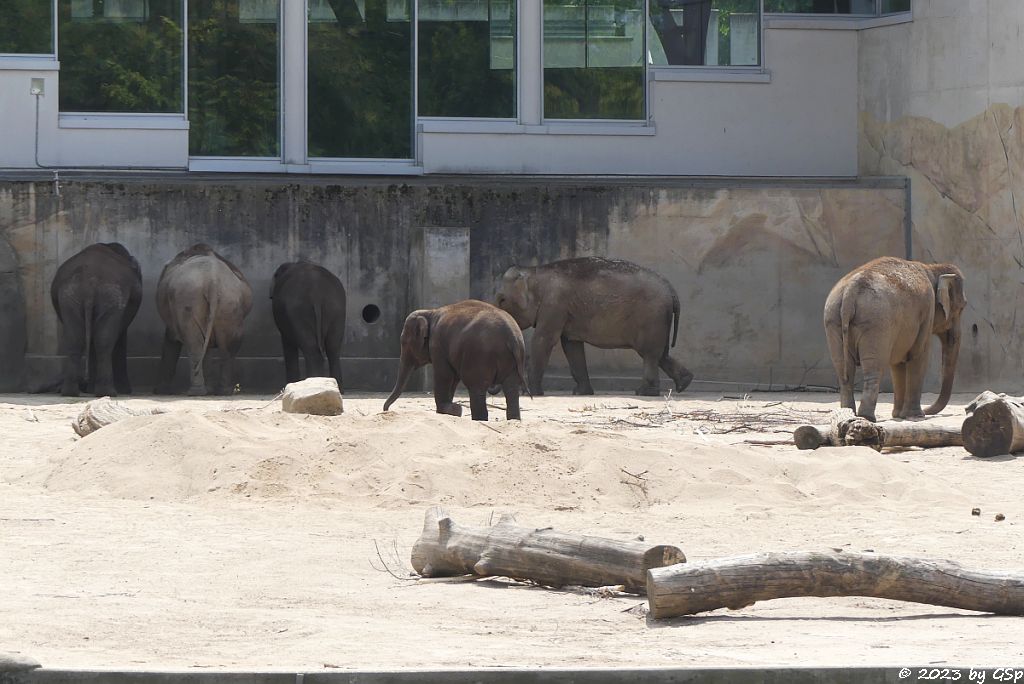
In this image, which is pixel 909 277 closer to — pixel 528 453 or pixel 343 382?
pixel 528 453

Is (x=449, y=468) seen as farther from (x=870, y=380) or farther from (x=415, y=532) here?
(x=870, y=380)

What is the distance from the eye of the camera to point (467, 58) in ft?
71.2

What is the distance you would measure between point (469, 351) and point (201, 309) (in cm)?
597

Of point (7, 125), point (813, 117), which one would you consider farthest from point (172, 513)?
point (813, 117)

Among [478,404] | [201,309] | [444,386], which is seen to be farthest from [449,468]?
[201,309]

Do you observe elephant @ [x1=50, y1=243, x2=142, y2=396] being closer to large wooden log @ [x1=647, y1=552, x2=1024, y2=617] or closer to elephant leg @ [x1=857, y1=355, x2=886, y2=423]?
elephant leg @ [x1=857, y1=355, x2=886, y2=423]

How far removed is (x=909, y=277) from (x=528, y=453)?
17.6 ft

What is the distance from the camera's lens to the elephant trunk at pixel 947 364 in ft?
49.6

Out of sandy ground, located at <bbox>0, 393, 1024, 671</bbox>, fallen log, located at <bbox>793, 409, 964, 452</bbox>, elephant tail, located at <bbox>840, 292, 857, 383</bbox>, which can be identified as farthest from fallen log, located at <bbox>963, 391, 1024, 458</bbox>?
elephant tail, located at <bbox>840, 292, 857, 383</bbox>

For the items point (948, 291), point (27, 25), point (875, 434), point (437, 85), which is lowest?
point (875, 434)

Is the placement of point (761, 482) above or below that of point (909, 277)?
below

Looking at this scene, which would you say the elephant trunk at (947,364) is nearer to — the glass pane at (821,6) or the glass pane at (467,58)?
the glass pane at (467,58)

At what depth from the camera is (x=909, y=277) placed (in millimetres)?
14711

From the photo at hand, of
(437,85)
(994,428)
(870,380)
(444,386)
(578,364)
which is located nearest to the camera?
(994,428)
